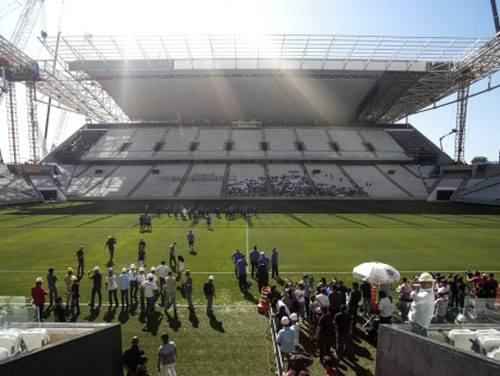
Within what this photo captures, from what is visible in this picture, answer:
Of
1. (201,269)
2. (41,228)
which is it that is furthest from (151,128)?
(201,269)

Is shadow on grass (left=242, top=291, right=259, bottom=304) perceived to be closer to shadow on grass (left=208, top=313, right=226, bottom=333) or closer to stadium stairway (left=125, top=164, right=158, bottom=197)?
shadow on grass (left=208, top=313, right=226, bottom=333)

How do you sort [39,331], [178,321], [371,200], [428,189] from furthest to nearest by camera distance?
[428,189] < [371,200] < [178,321] < [39,331]

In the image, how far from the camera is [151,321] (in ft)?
28.1

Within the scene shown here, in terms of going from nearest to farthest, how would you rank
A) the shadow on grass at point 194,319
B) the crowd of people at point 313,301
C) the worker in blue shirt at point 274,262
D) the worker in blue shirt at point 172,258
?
the crowd of people at point 313,301 < the shadow on grass at point 194,319 < the worker in blue shirt at point 274,262 < the worker in blue shirt at point 172,258

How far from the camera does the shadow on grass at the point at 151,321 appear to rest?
8098 mm

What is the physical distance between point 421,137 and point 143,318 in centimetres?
6753

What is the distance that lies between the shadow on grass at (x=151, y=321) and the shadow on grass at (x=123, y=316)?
0.40 metres

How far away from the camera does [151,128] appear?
6469cm

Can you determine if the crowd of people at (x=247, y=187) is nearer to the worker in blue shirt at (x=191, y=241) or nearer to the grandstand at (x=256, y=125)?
the grandstand at (x=256, y=125)

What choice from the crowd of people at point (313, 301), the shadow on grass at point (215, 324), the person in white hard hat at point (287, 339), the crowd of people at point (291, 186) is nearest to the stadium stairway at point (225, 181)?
the crowd of people at point (291, 186)

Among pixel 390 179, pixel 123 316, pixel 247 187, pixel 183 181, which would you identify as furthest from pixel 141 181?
pixel 123 316

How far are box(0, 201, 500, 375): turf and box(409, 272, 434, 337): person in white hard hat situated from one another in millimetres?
2010

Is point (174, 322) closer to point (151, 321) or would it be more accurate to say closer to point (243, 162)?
point (151, 321)

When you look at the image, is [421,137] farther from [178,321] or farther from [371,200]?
[178,321]
